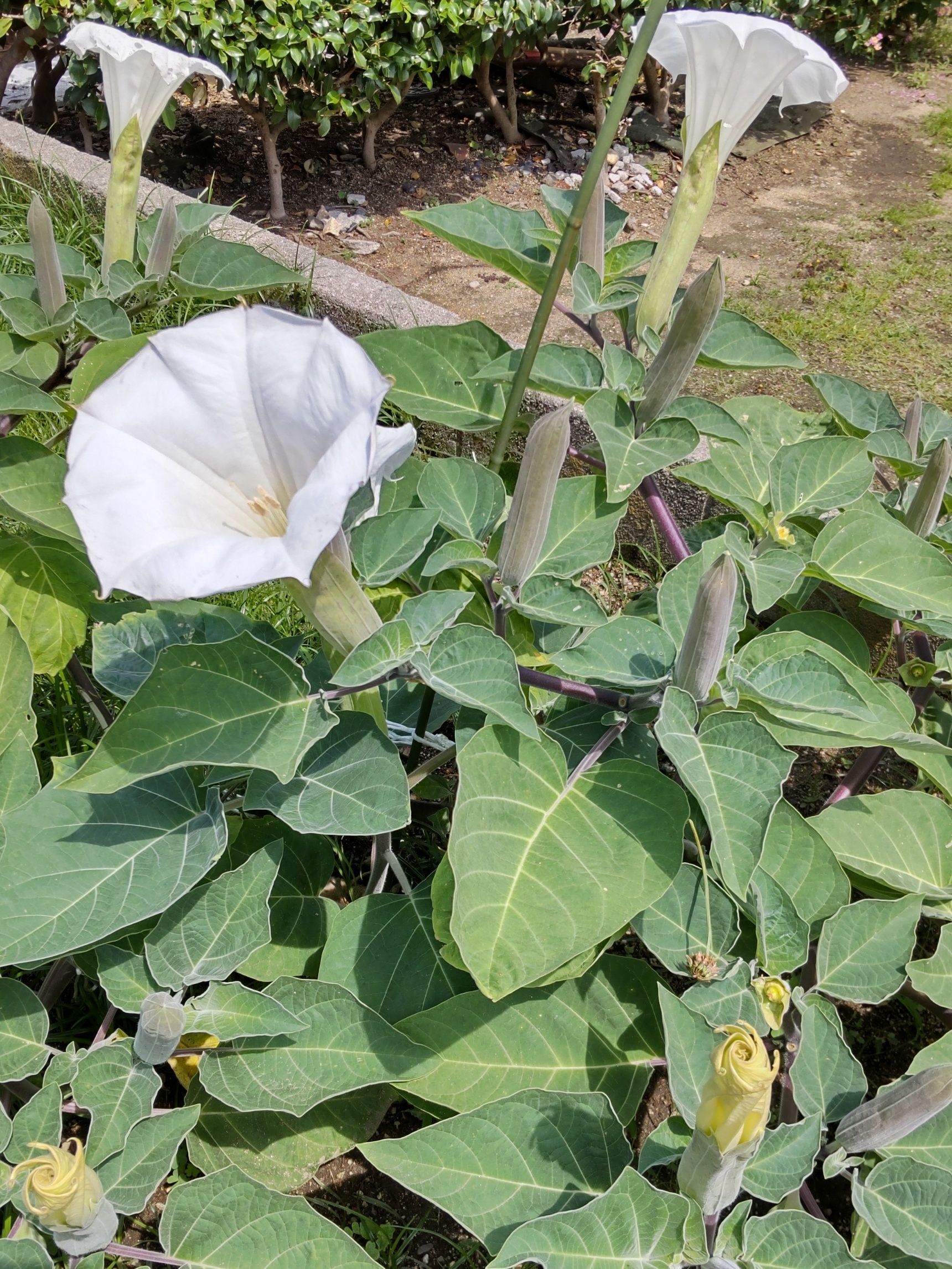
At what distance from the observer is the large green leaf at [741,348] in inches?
64.1

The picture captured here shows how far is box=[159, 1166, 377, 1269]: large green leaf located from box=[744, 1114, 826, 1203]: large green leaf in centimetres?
A: 42

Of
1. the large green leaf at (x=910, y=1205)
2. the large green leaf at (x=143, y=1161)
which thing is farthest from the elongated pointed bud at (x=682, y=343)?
the large green leaf at (x=143, y=1161)

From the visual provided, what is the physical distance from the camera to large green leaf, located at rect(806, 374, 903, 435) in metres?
1.86

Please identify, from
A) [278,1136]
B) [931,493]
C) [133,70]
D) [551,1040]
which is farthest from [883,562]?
[133,70]

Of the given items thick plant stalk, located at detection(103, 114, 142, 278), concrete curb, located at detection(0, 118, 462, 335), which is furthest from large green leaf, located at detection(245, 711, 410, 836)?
concrete curb, located at detection(0, 118, 462, 335)

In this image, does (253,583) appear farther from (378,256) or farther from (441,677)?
(378,256)

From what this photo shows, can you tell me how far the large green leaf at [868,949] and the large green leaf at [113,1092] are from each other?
0.82m

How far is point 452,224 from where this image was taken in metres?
1.70

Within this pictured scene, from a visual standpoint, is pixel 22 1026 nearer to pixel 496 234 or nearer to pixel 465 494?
→ pixel 465 494

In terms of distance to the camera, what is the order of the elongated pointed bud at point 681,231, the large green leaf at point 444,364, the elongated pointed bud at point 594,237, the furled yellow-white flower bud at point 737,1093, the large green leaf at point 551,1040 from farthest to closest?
the large green leaf at point 444,364, the elongated pointed bud at point 594,237, the elongated pointed bud at point 681,231, the large green leaf at point 551,1040, the furled yellow-white flower bud at point 737,1093

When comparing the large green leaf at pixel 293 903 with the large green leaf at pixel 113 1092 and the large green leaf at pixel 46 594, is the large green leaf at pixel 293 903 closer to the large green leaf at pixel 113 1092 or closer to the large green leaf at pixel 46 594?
the large green leaf at pixel 113 1092

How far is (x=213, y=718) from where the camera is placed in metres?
1.13

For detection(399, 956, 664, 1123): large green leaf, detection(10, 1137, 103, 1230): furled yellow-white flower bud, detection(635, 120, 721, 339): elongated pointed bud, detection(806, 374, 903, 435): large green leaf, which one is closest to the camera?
detection(10, 1137, 103, 1230): furled yellow-white flower bud

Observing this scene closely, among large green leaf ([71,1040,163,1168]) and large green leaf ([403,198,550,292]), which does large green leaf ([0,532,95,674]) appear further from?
large green leaf ([403,198,550,292])
